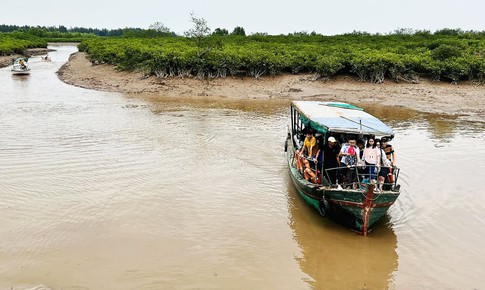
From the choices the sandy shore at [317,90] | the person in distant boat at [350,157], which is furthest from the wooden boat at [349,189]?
the sandy shore at [317,90]

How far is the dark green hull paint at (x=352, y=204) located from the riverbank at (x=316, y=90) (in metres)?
14.9

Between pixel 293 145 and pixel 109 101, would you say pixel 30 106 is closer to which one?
pixel 109 101

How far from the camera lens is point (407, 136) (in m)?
16.9

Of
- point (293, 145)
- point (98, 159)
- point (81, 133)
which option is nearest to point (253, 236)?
point (293, 145)

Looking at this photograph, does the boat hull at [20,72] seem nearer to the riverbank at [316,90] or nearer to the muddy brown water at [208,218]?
the riverbank at [316,90]

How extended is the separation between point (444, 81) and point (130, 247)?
23649 millimetres

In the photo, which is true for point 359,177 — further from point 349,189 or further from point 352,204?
point 352,204

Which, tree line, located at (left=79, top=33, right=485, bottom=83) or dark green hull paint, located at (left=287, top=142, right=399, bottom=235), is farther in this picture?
tree line, located at (left=79, top=33, right=485, bottom=83)

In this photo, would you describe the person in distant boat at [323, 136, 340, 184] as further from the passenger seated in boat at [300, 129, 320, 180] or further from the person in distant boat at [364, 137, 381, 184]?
the person in distant boat at [364, 137, 381, 184]

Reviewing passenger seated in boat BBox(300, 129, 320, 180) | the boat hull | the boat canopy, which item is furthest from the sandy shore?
passenger seated in boat BBox(300, 129, 320, 180)

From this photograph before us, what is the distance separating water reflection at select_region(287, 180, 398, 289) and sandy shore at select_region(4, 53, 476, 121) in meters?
14.9

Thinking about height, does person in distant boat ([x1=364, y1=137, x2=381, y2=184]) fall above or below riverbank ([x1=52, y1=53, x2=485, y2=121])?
below

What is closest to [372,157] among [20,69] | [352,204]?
[352,204]

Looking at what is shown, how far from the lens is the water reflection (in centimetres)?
736
